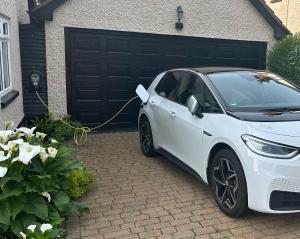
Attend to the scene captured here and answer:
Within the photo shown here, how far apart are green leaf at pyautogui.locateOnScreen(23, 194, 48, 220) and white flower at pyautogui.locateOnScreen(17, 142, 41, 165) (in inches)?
15.4

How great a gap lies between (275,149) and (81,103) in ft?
18.2

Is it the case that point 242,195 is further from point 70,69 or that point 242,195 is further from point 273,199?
point 70,69

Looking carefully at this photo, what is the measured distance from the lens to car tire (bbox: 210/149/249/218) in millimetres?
3486

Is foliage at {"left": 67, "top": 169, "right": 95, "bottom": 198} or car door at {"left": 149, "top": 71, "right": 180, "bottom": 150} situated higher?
car door at {"left": 149, "top": 71, "right": 180, "bottom": 150}

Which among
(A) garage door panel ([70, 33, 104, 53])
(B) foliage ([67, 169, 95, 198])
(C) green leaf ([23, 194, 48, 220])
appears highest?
(A) garage door panel ([70, 33, 104, 53])

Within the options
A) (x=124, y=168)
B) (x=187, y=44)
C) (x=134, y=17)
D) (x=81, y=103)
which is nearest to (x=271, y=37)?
(x=187, y=44)

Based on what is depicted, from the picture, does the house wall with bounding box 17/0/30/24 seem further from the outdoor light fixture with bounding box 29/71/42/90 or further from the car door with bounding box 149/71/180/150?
the car door with bounding box 149/71/180/150

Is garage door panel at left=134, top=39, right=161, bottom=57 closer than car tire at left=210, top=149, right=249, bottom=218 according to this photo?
No

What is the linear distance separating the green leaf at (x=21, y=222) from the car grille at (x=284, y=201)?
2.29 m

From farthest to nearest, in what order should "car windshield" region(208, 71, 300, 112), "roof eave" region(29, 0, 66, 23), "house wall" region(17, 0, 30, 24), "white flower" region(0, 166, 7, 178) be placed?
"house wall" region(17, 0, 30, 24) → "roof eave" region(29, 0, 66, 23) → "car windshield" region(208, 71, 300, 112) → "white flower" region(0, 166, 7, 178)

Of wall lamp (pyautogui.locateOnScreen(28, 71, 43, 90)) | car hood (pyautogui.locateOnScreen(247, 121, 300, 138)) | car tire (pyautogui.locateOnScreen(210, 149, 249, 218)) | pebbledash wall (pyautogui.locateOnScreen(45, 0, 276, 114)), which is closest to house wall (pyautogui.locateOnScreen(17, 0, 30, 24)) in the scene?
pebbledash wall (pyautogui.locateOnScreen(45, 0, 276, 114))

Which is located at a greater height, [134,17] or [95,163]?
[134,17]

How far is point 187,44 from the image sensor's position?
868cm

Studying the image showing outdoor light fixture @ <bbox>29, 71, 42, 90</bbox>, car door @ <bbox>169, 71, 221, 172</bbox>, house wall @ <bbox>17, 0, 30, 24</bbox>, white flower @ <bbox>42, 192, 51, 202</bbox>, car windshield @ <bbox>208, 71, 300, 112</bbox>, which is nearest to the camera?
Result: white flower @ <bbox>42, 192, 51, 202</bbox>
